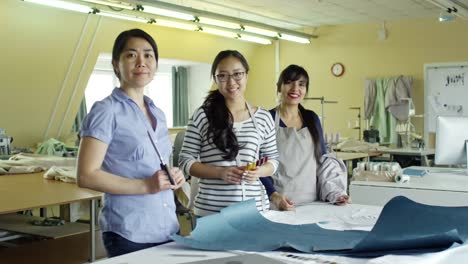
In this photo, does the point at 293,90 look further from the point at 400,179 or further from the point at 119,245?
the point at 119,245

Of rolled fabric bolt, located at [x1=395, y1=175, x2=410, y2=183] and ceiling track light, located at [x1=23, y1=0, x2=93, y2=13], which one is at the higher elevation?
ceiling track light, located at [x1=23, y1=0, x2=93, y2=13]

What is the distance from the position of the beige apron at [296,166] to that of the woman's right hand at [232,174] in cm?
52

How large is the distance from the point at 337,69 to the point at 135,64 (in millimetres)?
8069

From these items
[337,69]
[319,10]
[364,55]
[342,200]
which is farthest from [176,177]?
[337,69]

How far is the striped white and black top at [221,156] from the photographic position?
2.09 m

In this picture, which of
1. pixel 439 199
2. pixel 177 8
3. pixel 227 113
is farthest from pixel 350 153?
pixel 227 113

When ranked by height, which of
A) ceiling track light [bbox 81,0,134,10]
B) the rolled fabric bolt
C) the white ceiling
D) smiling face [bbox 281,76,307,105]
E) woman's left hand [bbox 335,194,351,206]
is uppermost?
the white ceiling

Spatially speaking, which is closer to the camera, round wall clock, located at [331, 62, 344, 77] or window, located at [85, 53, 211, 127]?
window, located at [85, 53, 211, 127]

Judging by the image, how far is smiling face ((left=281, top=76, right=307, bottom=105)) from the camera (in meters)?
2.62

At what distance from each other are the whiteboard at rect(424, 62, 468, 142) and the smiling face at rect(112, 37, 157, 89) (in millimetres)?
7386

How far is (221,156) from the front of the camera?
210 centimetres

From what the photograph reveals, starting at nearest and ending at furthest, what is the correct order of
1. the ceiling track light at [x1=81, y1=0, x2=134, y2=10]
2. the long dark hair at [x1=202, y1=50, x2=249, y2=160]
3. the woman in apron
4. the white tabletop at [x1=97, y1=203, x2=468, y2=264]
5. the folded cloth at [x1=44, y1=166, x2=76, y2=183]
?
the white tabletop at [x1=97, y1=203, x2=468, y2=264] < the long dark hair at [x1=202, y1=50, x2=249, y2=160] < the woman in apron < the folded cloth at [x1=44, y1=166, x2=76, y2=183] < the ceiling track light at [x1=81, y1=0, x2=134, y2=10]

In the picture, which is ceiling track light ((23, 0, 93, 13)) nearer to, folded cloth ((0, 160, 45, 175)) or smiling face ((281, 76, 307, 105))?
folded cloth ((0, 160, 45, 175))

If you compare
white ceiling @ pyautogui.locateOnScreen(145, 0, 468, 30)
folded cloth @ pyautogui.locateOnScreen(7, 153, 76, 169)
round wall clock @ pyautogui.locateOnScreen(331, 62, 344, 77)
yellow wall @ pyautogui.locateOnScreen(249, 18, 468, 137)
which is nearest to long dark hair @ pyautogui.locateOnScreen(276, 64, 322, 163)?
folded cloth @ pyautogui.locateOnScreen(7, 153, 76, 169)
